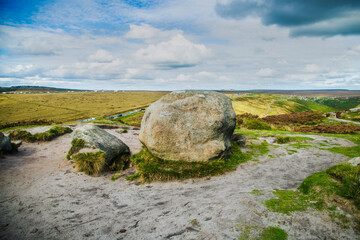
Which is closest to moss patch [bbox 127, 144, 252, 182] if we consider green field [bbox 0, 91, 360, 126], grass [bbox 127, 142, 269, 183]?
grass [bbox 127, 142, 269, 183]

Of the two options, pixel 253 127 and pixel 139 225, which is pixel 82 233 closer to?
pixel 139 225

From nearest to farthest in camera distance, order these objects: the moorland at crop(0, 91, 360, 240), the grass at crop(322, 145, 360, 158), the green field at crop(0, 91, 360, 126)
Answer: the moorland at crop(0, 91, 360, 240)
the grass at crop(322, 145, 360, 158)
the green field at crop(0, 91, 360, 126)

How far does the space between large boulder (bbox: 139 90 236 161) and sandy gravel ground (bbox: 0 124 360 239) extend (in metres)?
1.91

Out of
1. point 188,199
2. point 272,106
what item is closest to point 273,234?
point 188,199

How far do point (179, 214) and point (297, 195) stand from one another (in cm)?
457

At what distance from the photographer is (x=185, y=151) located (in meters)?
11.5

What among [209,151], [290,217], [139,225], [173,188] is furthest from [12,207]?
[290,217]

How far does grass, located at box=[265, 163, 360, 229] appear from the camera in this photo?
5.52 meters

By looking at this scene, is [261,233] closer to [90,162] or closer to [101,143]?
[90,162]

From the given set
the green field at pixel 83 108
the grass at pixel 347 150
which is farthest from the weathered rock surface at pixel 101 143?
the green field at pixel 83 108

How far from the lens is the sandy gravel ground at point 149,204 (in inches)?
211

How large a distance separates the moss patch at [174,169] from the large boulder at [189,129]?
376 millimetres

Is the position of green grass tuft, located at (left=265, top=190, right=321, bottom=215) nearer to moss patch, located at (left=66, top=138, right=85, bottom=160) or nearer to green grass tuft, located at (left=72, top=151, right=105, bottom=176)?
green grass tuft, located at (left=72, top=151, right=105, bottom=176)

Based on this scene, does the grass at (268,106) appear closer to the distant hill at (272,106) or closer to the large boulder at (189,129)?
the distant hill at (272,106)
